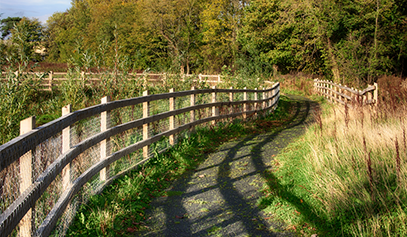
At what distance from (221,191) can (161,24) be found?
2040 inches

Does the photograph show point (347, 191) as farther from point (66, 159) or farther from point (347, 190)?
Answer: point (66, 159)

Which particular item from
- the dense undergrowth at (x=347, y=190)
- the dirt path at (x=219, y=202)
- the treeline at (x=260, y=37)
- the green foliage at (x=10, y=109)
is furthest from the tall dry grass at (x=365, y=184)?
the treeline at (x=260, y=37)

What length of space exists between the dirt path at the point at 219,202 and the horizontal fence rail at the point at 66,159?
3.12 feet

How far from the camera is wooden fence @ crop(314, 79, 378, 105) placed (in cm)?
1180

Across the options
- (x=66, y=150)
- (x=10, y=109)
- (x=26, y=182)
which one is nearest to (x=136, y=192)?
(x=66, y=150)

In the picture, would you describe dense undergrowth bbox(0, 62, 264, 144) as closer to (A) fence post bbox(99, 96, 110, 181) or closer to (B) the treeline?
(B) the treeline

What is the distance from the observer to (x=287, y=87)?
119 feet

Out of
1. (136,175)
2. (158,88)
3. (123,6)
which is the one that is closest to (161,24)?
(123,6)

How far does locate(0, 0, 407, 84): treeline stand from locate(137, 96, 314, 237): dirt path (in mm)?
3405

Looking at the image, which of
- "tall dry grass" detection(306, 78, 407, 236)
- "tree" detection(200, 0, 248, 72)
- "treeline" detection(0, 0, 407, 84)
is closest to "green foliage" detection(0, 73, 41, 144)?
"treeline" detection(0, 0, 407, 84)

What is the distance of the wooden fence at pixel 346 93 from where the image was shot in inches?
465

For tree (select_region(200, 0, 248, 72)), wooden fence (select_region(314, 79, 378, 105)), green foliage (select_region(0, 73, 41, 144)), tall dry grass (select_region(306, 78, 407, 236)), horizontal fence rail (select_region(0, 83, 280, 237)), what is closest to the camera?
horizontal fence rail (select_region(0, 83, 280, 237))

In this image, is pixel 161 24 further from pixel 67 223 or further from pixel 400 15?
pixel 67 223

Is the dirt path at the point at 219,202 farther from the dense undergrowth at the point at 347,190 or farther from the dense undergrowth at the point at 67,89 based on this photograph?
the dense undergrowth at the point at 67,89
